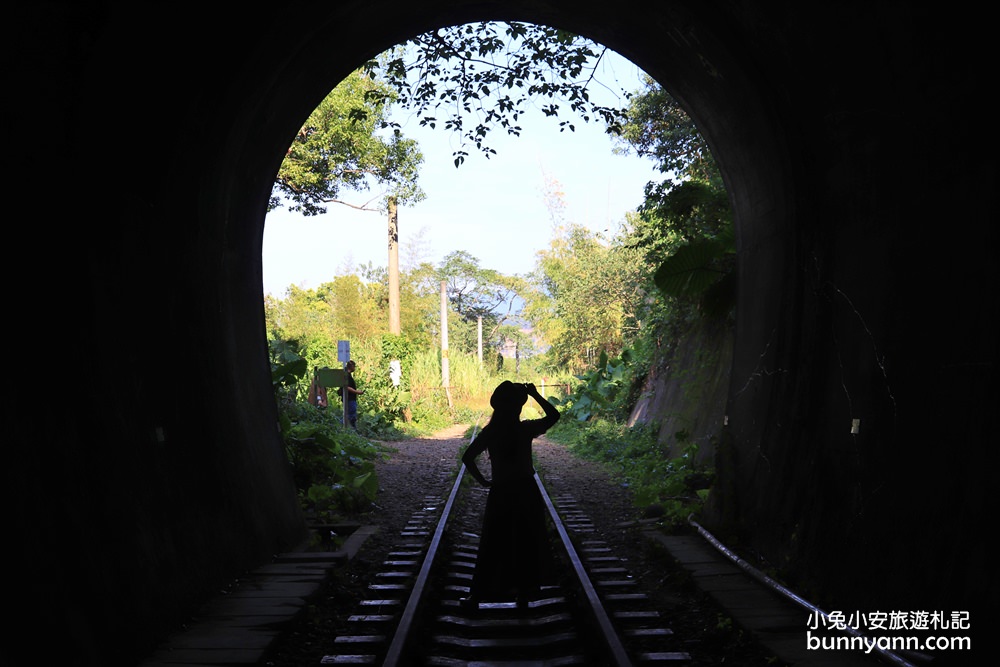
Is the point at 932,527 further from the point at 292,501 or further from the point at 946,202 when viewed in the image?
the point at 292,501

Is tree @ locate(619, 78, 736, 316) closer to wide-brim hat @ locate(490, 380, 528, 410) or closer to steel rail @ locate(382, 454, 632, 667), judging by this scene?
steel rail @ locate(382, 454, 632, 667)

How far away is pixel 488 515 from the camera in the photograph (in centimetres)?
608

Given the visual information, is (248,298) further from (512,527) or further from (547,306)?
(547,306)

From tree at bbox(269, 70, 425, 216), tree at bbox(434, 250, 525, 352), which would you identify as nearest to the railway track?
tree at bbox(269, 70, 425, 216)

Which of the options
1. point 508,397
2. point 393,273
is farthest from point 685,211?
point 393,273

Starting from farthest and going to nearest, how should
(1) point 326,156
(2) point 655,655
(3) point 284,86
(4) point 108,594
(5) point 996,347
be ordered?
(1) point 326,156
(3) point 284,86
(2) point 655,655
(4) point 108,594
(5) point 996,347

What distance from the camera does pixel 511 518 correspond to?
6004 millimetres

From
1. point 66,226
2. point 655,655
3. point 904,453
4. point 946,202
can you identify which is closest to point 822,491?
point 904,453

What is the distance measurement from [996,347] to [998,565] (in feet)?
3.09

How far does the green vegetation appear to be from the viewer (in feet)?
36.2

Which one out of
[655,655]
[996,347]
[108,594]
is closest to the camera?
[996,347]

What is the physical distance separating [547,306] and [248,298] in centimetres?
4099

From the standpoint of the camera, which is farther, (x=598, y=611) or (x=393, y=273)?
(x=393, y=273)

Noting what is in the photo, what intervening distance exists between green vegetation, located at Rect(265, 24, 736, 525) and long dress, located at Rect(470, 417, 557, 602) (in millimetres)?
3333
